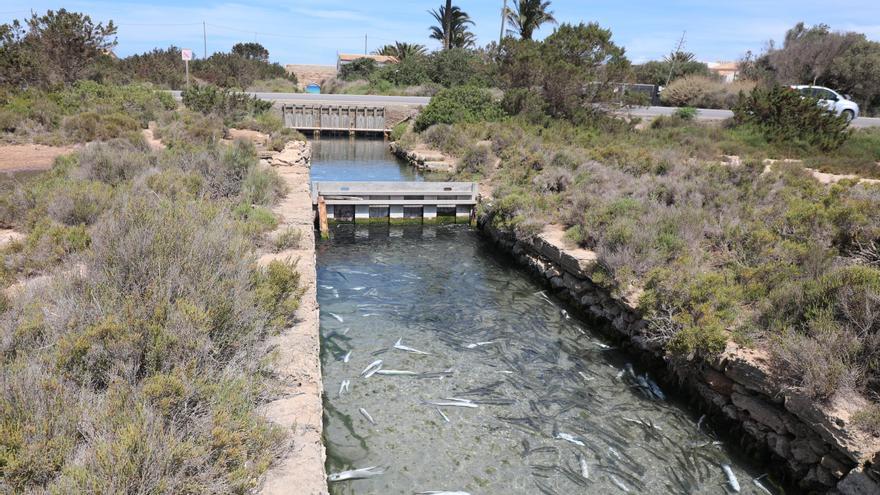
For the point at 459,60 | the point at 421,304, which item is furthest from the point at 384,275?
the point at 459,60

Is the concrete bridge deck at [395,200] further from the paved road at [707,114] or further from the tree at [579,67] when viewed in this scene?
the paved road at [707,114]

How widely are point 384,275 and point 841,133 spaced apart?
21072 mm

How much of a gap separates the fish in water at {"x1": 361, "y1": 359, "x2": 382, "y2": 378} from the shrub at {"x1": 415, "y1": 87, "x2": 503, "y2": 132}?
21616 millimetres

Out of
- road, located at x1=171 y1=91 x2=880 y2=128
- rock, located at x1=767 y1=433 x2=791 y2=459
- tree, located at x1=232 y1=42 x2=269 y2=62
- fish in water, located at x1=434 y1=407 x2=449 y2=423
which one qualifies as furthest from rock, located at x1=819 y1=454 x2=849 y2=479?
tree, located at x1=232 y1=42 x2=269 y2=62

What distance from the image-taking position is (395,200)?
51.0ft

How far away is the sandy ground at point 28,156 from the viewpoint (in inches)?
562

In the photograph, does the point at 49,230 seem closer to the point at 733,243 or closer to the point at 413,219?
the point at 413,219

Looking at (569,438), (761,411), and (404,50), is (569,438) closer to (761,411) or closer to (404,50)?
(761,411)

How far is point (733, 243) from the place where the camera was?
1002 centimetres

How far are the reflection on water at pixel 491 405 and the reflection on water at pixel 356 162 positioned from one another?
1117 centimetres

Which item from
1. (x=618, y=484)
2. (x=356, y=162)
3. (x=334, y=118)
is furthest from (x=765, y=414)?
(x=334, y=118)

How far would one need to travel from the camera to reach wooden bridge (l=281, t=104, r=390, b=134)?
1262 inches

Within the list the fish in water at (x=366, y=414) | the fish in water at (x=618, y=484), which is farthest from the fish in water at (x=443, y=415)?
the fish in water at (x=618, y=484)

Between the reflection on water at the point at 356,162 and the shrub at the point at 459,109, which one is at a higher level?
the shrub at the point at 459,109
